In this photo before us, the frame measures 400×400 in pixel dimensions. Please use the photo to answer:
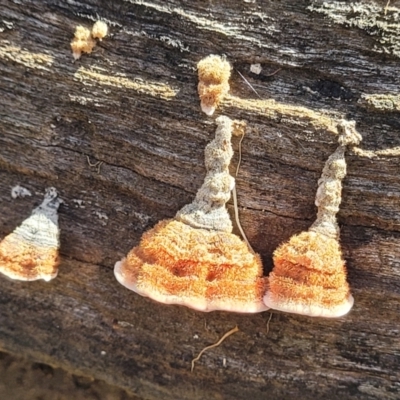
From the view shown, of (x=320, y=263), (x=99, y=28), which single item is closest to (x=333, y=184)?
(x=320, y=263)

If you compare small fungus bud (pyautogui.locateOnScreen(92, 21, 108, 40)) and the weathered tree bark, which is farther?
small fungus bud (pyautogui.locateOnScreen(92, 21, 108, 40))

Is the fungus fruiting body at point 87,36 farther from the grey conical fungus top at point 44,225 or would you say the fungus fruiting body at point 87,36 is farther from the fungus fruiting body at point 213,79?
the grey conical fungus top at point 44,225

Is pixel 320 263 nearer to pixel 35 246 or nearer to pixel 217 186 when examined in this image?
pixel 217 186

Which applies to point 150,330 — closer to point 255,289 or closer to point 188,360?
point 188,360

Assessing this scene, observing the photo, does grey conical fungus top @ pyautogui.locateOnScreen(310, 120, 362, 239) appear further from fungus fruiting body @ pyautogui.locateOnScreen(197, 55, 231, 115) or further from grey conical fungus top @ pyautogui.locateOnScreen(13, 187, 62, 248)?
grey conical fungus top @ pyautogui.locateOnScreen(13, 187, 62, 248)

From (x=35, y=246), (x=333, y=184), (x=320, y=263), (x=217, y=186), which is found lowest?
(x=35, y=246)

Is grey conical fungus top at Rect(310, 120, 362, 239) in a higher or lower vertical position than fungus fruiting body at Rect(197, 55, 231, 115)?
lower

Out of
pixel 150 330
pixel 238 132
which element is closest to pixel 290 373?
pixel 150 330

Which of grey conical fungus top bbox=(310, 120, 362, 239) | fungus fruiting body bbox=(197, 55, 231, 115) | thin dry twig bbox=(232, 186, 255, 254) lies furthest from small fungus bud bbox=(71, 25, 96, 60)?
grey conical fungus top bbox=(310, 120, 362, 239)
